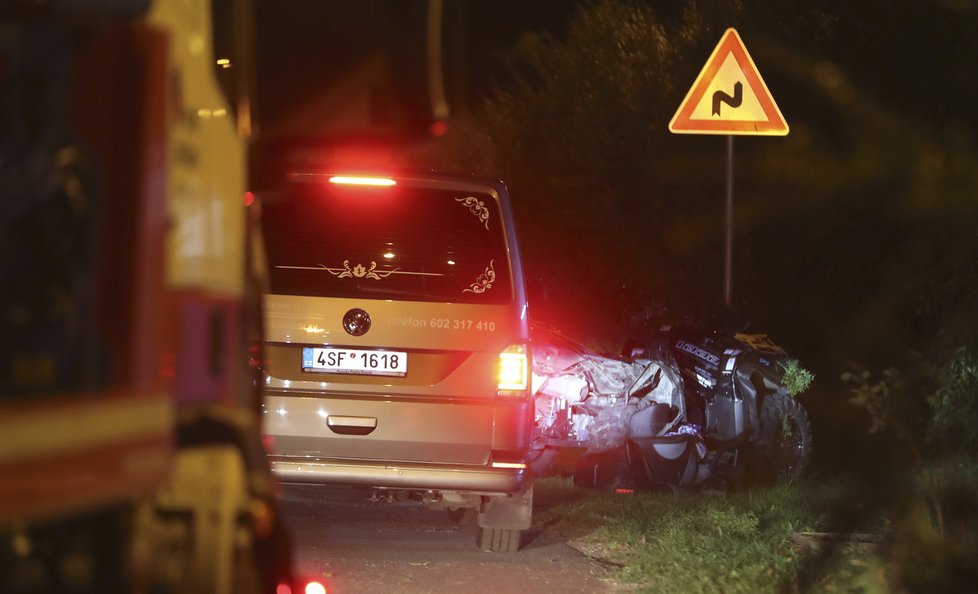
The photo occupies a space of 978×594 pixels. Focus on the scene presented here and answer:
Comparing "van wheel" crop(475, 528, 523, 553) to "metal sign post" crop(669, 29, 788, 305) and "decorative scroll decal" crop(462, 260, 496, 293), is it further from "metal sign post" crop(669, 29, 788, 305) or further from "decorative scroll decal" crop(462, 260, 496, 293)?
"metal sign post" crop(669, 29, 788, 305)

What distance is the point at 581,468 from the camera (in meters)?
11.5

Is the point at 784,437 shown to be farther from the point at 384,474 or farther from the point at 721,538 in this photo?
the point at 384,474

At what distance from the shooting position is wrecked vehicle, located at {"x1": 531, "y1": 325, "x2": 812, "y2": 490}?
10672 millimetres

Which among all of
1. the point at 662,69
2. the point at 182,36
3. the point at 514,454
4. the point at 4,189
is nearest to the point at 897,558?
the point at 514,454

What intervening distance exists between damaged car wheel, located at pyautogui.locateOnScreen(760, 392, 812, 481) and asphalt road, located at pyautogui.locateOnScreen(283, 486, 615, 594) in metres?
2.18

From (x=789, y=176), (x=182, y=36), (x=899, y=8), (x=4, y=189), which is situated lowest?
(x=4, y=189)

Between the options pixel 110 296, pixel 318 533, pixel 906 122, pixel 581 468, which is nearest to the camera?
pixel 110 296

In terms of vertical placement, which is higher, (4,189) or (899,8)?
(899,8)

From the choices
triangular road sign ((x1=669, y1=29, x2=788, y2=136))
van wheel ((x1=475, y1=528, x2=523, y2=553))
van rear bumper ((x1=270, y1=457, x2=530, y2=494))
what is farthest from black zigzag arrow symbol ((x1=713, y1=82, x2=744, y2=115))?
van rear bumper ((x1=270, y1=457, x2=530, y2=494))

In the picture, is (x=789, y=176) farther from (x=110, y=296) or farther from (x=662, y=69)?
(x=110, y=296)

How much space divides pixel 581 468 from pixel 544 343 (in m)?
0.98

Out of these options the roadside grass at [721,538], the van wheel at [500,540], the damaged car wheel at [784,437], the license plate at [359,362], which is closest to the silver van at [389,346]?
the license plate at [359,362]

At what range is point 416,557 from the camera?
8.20 meters

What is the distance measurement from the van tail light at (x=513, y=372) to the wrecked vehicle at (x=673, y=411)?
10.1 ft
